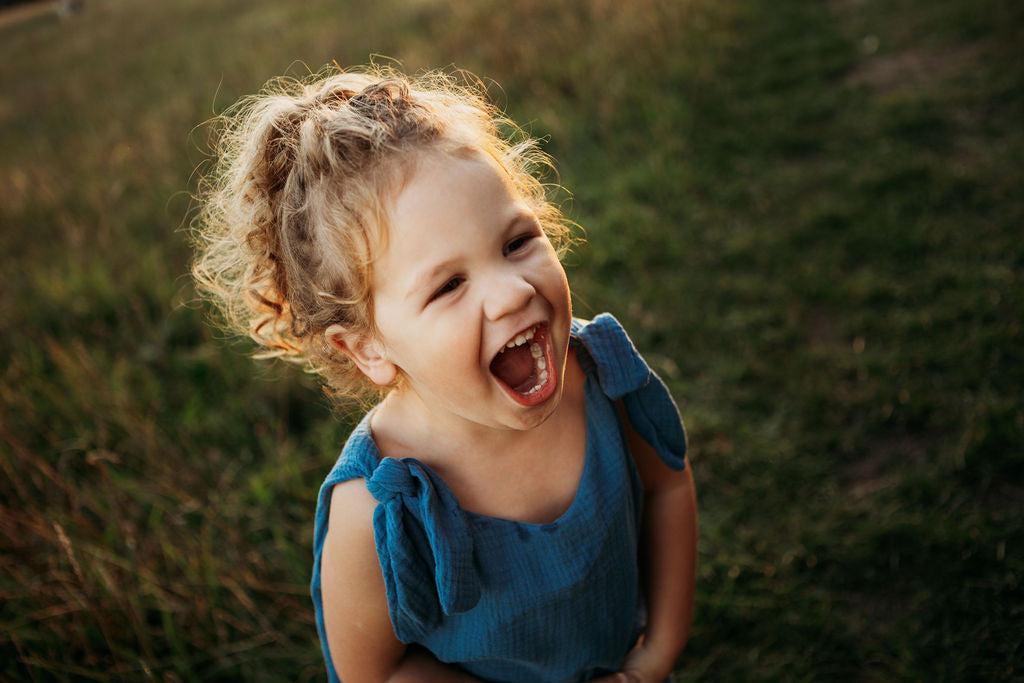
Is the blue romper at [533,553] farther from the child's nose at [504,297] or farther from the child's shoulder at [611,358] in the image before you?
the child's nose at [504,297]

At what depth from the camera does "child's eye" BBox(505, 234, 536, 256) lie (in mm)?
1196

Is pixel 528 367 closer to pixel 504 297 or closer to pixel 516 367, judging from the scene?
pixel 516 367

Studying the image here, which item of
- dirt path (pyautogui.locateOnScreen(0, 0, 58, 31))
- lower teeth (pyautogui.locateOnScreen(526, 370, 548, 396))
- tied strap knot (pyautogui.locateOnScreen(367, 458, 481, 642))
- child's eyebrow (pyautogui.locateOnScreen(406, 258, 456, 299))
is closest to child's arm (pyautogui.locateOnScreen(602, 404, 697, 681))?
lower teeth (pyautogui.locateOnScreen(526, 370, 548, 396))

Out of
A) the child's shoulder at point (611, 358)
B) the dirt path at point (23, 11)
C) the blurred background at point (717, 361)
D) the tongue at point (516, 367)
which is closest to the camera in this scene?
the tongue at point (516, 367)

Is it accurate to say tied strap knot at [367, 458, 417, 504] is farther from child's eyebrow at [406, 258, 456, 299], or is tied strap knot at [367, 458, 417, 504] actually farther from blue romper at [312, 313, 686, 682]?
child's eyebrow at [406, 258, 456, 299]

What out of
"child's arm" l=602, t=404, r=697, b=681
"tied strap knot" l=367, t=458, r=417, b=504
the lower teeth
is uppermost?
the lower teeth

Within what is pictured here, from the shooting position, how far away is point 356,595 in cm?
125

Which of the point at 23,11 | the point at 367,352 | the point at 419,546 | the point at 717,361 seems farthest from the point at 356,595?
the point at 23,11

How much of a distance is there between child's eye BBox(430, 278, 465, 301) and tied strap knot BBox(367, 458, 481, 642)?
0.98ft

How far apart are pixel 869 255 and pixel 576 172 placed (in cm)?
209

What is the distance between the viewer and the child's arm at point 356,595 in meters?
1.24

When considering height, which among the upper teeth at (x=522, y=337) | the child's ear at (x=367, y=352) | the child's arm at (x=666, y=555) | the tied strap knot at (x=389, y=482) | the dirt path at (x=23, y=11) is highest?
the dirt path at (x=23, y=11)

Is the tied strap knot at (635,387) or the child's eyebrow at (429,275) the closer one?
the child's eyebrow at (429,275)

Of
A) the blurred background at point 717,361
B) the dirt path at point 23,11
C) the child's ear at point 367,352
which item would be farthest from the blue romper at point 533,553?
the dirt path at point 23,11
